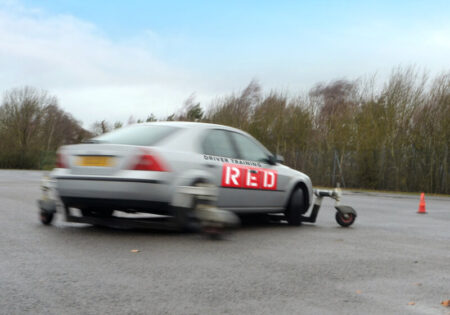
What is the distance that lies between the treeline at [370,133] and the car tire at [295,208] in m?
19.0

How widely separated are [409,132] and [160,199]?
24364mm

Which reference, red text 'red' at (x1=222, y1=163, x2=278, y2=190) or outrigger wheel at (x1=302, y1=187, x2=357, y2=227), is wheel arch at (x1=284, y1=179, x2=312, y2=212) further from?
red text 'red' at (x1=222, y1=163, x2=278, y2=190)

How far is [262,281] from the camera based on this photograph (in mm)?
4910

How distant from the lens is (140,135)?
25.3 feet

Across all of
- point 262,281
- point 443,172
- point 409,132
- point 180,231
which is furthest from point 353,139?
point 262,281

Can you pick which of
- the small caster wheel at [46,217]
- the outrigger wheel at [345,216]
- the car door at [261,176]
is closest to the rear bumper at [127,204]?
the small caster wheel at [46,217]

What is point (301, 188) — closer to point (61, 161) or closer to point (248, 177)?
point (248, 177)

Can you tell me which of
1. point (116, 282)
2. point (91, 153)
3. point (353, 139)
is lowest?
point (116, 282)

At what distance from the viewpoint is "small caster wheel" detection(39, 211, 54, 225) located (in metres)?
8.34

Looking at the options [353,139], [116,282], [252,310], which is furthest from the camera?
[353,139]

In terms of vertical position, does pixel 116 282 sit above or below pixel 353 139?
below

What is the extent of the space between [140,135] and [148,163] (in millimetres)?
781

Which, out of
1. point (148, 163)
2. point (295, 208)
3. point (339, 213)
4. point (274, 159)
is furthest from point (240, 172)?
point (339, 213)

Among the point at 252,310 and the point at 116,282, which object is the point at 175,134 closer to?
the point at 116,282
